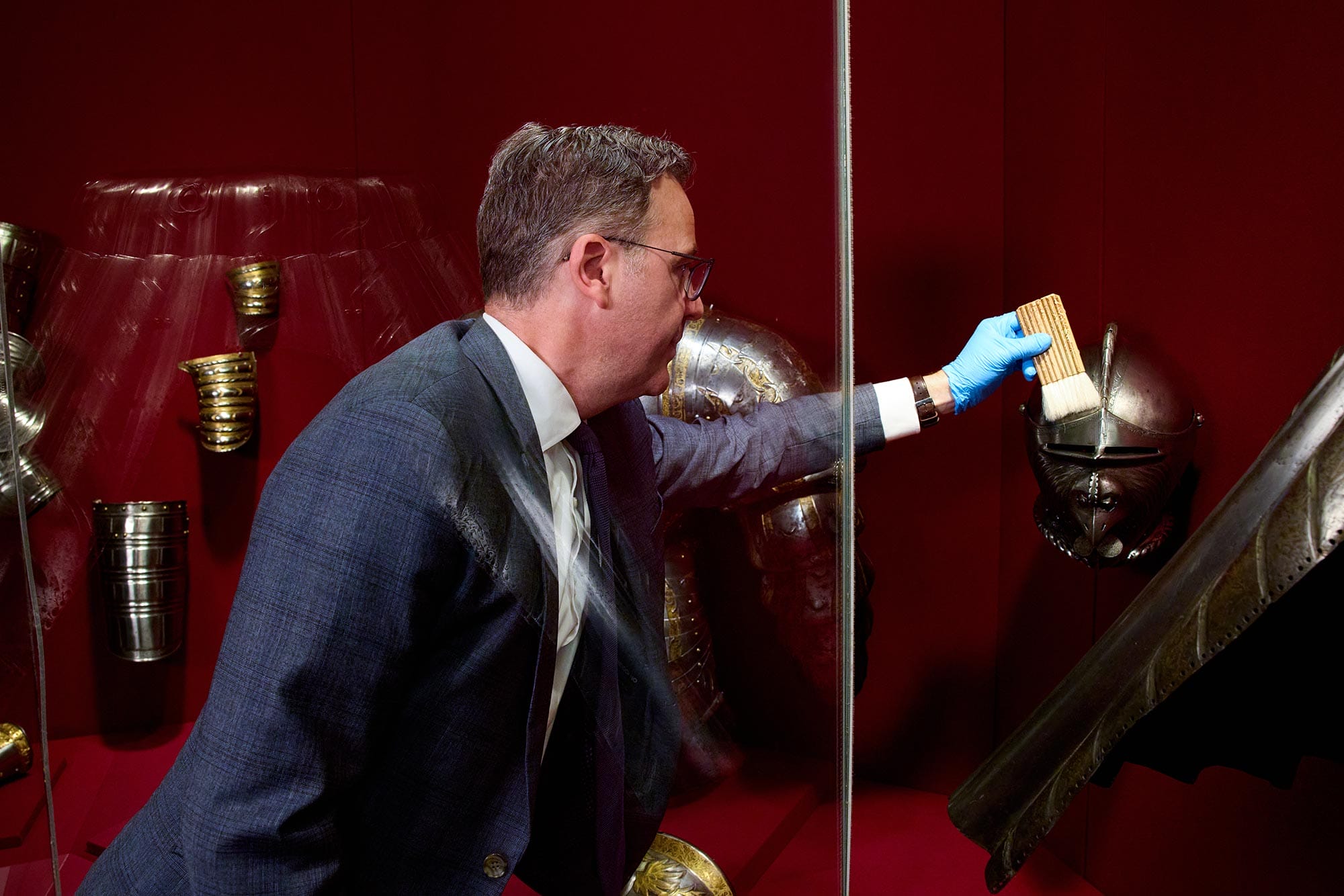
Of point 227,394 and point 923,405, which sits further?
point 923,405

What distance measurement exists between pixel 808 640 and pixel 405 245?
74 centimetres

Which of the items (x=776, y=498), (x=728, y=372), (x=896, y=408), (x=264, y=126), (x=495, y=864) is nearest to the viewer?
(x=264, y=126)

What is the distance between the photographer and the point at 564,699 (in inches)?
40.9

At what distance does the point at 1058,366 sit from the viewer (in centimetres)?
→ 162

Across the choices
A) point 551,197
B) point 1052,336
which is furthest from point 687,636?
point 1052,336

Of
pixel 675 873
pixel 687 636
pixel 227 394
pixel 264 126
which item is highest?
pixel 264 126

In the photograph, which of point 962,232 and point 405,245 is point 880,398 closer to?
point 962,232

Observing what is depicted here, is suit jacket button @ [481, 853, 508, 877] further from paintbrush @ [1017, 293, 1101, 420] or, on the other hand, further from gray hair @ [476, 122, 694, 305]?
paintbrush @ [1017, 293, 1101, 420]

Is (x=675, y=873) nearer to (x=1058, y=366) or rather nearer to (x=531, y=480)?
(x=531, y=480)

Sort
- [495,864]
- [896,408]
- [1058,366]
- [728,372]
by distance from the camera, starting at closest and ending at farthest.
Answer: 1. [495,864]
2. [728,372]
3. [896,408]
4. [1058,366]

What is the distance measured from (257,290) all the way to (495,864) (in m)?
0.59

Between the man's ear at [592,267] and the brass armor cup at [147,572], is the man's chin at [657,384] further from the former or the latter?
the brass armor cup at [147,572]

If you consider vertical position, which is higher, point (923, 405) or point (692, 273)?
point (692, 273)

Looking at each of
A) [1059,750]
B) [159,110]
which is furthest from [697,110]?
[1059,750]
